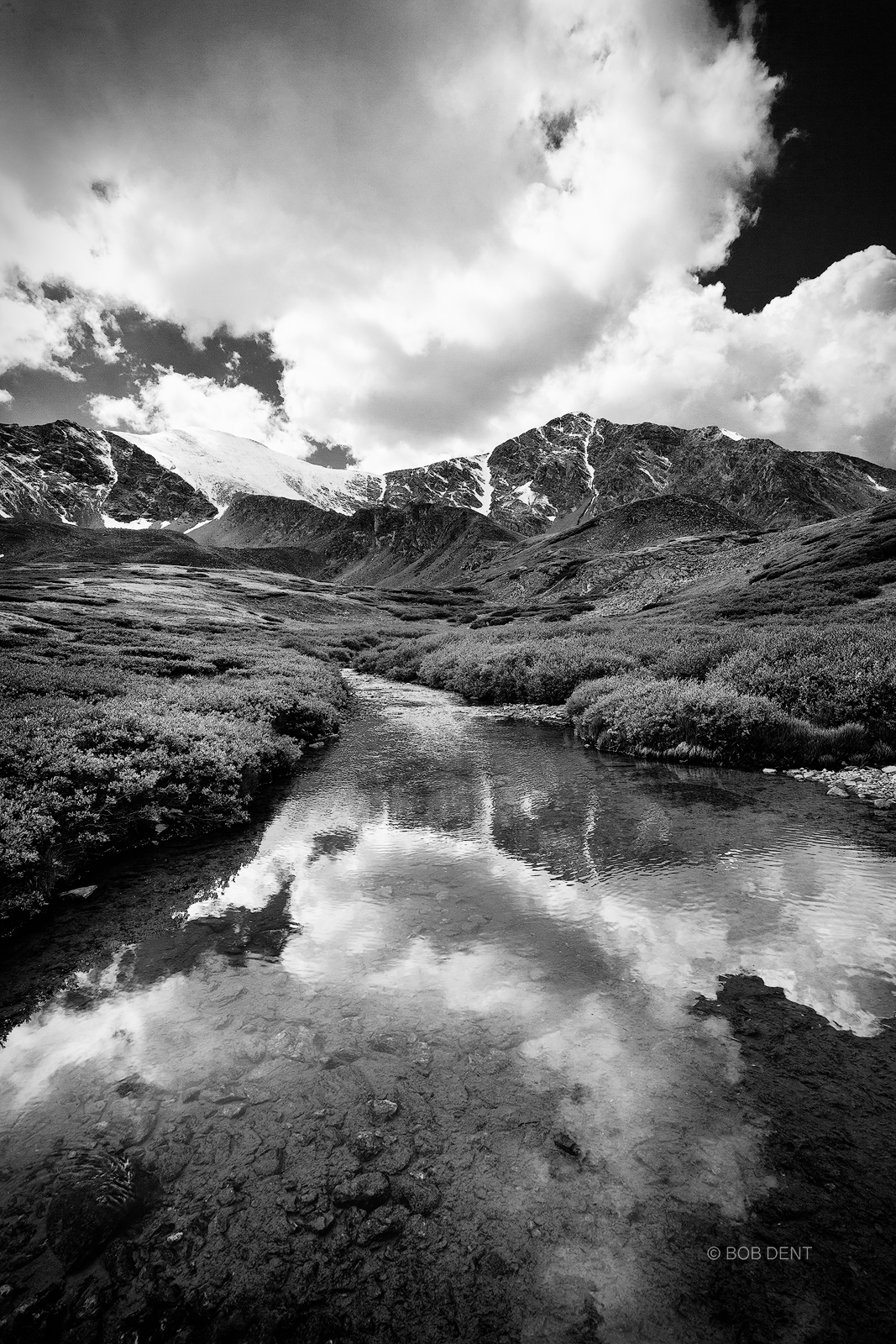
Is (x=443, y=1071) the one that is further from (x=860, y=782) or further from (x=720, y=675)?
(x=720, y=675)

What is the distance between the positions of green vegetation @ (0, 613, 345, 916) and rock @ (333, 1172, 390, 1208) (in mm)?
6077

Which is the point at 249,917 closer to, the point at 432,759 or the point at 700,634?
the point at 432,759

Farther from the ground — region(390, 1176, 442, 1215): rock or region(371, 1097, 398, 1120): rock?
region(390, 1176, 442, 1215): rock

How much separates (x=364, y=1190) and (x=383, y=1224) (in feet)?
0.95

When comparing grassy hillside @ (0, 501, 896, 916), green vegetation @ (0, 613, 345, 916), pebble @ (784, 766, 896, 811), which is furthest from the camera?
pebble @ (784, 766, 896, 811)

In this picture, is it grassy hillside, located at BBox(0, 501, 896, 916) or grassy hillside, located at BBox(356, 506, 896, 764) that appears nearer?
grassy hillside, located at BBox(0, 501, 896, 916)

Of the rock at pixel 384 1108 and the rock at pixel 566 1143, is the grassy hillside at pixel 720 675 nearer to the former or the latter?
the rock at pixel 566 1143

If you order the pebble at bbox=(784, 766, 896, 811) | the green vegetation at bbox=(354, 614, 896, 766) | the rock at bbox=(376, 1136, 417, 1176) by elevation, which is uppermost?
the green vegetation at bbox=(354, 614, 896, 766)

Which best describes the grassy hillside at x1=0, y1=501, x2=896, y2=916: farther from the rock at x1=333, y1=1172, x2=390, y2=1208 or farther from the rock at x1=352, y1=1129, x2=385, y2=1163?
the rock at x1=333, y1=1172, x2=390, y2=1208

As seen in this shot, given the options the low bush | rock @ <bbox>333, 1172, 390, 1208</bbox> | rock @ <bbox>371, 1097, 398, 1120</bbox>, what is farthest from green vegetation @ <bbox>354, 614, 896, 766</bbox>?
rock @ <bbox>333, 1172, 390, 1208</bbox>

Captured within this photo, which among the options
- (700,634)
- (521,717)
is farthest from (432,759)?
(700,634)

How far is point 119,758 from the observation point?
11.5 meters

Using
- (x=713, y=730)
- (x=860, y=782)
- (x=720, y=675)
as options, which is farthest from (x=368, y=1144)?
(x=720, y=675)

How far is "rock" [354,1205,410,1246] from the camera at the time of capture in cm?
368
